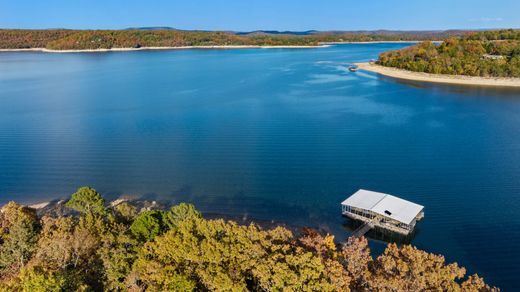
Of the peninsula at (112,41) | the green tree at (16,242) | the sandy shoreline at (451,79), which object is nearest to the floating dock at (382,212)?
the green tree at (16,242)

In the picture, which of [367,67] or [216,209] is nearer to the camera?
[216,209]

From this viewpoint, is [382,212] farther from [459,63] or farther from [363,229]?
[459,63]

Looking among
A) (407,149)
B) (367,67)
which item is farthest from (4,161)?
(367,67)

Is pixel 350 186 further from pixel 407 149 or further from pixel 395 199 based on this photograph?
pixel 407 149

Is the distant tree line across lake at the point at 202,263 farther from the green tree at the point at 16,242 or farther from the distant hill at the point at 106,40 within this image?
the distant hill at the point at 106,40

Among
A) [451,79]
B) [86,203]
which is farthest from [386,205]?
[451,79]

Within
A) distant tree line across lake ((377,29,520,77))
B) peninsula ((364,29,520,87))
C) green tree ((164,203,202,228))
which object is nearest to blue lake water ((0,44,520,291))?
green tree ((164,203,202,228))
